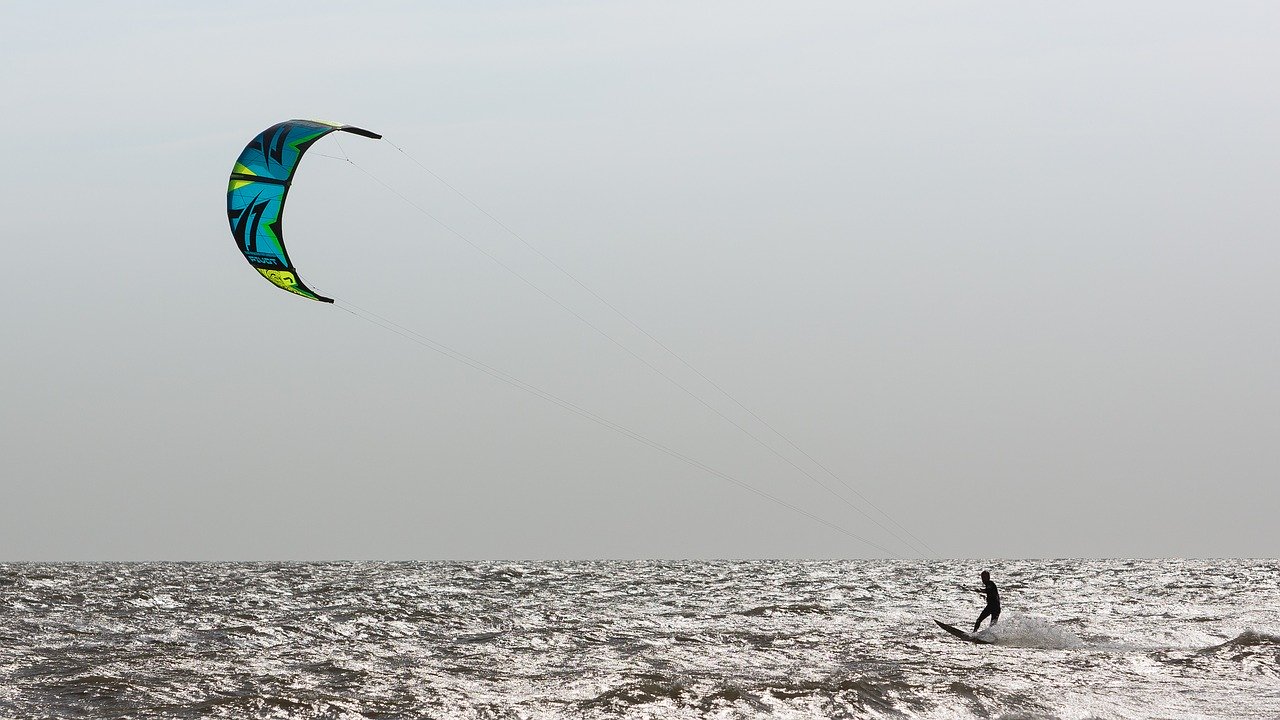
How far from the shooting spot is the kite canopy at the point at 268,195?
47.6 ft

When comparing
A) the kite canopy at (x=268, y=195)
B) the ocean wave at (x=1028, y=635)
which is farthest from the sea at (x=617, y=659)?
the kite canopy at (x=268, y=195)

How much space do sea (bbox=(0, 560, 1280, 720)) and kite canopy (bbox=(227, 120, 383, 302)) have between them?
4606 mm

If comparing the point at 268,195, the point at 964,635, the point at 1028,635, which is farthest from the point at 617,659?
the point at 268,195

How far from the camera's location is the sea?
10320 millimetres

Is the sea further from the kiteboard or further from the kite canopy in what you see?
the kite canopy

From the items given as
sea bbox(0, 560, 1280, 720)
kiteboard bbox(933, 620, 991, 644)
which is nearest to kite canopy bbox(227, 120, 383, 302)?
sea bbox(0, 560, 1280, 720)

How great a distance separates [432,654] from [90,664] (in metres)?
3.67

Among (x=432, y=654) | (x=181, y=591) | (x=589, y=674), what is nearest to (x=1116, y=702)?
(x=589, y=674)

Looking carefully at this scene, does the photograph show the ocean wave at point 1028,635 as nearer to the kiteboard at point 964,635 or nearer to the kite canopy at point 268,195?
the kiteboard at point 964,635

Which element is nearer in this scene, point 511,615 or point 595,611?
point 511,615

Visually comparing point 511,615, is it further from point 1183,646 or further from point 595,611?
point 1183,646

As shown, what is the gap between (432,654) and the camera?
46.4ft

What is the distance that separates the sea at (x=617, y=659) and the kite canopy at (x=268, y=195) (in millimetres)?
4606

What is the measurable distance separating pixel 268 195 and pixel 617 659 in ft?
23.0
